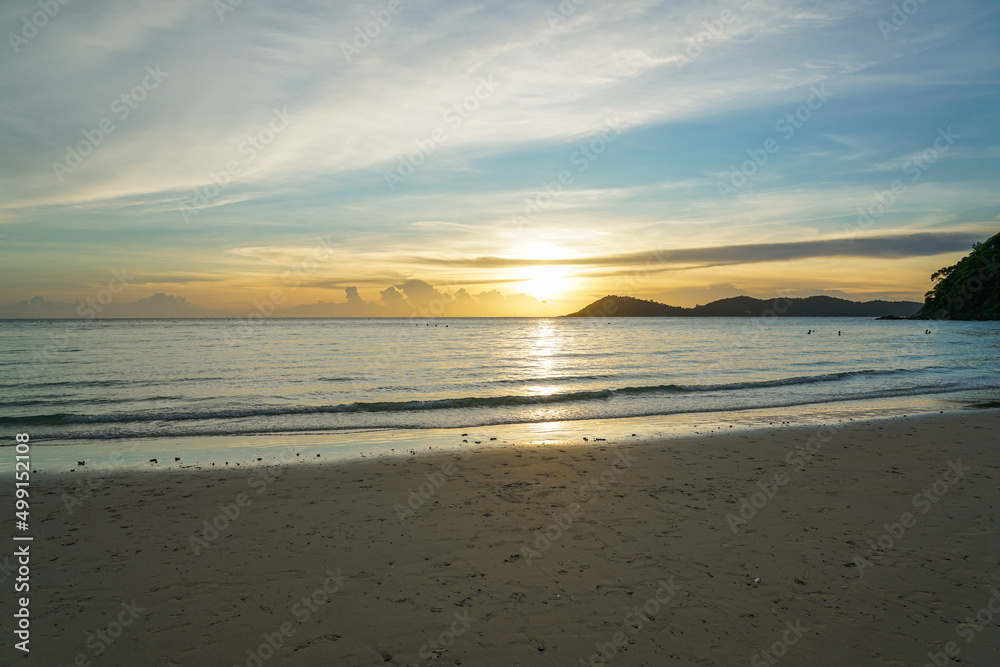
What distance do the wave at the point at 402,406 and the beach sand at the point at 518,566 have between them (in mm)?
8347

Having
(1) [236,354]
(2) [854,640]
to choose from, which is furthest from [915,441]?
(1) [236,354]

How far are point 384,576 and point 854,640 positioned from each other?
5.33 m

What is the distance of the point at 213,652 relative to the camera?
514 centimetres

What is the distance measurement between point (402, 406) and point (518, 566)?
15.5m

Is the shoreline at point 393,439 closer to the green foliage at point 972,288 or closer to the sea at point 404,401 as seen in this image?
the sea at point 404,401

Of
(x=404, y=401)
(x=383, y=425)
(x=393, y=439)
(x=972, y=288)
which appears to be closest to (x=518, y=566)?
(x=393, y=439)

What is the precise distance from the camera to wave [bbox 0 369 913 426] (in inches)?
724

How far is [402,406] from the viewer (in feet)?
71.1

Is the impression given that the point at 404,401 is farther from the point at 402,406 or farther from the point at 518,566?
the point at 518,566

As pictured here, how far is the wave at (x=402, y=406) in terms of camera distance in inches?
724

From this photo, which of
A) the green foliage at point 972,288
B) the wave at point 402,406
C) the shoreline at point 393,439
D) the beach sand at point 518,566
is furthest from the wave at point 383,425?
the green foliage at point 972,288

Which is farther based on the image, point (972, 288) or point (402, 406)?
point (972, 288)

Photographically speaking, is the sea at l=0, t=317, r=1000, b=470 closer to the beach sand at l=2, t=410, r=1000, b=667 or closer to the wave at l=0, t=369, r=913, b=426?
the wave at l=0, t=369, r=913, b=426

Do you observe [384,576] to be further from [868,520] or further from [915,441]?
[915,441]
